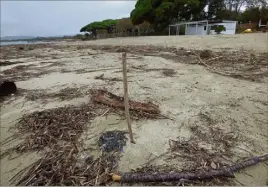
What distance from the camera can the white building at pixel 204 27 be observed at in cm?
3120

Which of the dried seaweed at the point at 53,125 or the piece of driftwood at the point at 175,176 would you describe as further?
the dried seaweed at the point at 53,125

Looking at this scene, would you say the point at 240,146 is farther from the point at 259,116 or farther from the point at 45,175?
the point at 45,175

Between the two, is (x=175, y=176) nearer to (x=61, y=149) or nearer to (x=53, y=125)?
(x=61, y=149)

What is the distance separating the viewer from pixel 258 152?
2.84 metres

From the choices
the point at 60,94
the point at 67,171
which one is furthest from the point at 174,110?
the point at 60,94

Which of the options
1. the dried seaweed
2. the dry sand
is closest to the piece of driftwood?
the dry sand

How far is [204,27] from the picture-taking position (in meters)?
32.4

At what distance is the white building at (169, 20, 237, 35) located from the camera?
31.2 m

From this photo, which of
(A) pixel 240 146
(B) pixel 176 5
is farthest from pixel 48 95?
(B) pixel 176 5

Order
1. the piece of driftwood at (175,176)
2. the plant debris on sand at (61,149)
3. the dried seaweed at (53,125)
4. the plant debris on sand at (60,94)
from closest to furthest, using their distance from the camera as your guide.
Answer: the piece of driftwood at (175,176) → the plant debris on sand at (61,149) → the dried seaweed at (53,125) → the plant debris on sand at (60,94)

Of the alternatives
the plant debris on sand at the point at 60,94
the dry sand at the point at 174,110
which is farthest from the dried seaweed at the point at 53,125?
the plant debris on sand at the point at 60,94

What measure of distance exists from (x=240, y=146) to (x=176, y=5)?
3084cm

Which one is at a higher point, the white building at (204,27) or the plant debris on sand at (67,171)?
the white building at (204,27)

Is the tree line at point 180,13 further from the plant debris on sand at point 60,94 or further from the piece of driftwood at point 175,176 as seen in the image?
the piece of driftwood at point 175,176
